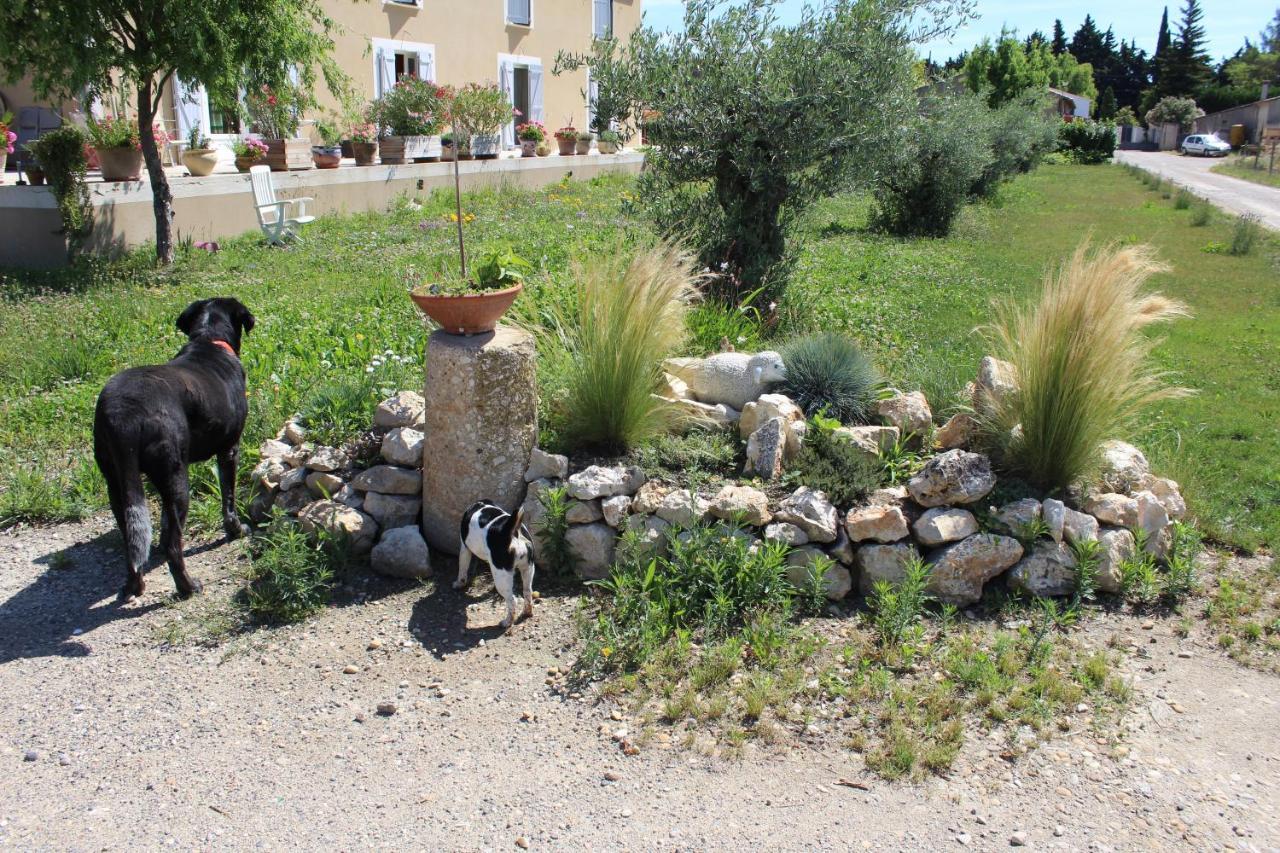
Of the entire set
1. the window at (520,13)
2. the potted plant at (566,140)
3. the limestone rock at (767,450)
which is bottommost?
the limestone rock at (767,450)

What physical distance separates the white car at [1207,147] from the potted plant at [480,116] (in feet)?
170

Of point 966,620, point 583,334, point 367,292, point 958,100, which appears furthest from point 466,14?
point 966,620

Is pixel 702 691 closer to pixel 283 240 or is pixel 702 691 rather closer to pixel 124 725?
pixel 124 725

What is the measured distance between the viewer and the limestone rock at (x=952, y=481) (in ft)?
14.1

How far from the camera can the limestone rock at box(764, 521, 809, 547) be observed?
421 centimetres

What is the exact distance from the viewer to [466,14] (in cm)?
2144

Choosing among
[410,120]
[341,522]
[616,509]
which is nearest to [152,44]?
[410,120]

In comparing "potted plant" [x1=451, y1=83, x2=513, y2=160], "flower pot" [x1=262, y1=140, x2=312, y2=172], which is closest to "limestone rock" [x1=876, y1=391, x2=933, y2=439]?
"flower pot" [x1=262, y1=140, x2=312, y2=172]

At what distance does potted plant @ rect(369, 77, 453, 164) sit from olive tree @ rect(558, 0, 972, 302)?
9.77 metres

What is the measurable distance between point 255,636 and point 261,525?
0.94 m

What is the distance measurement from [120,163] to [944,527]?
11.3 metres

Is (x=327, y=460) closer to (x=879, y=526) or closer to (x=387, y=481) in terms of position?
(x=387, y=481)

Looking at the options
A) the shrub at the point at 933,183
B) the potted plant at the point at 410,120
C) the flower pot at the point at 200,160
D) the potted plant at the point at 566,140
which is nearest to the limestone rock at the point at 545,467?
the flower pot at the point at 200,160

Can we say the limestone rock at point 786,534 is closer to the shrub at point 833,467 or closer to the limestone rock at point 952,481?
the shrub at point 833,467
